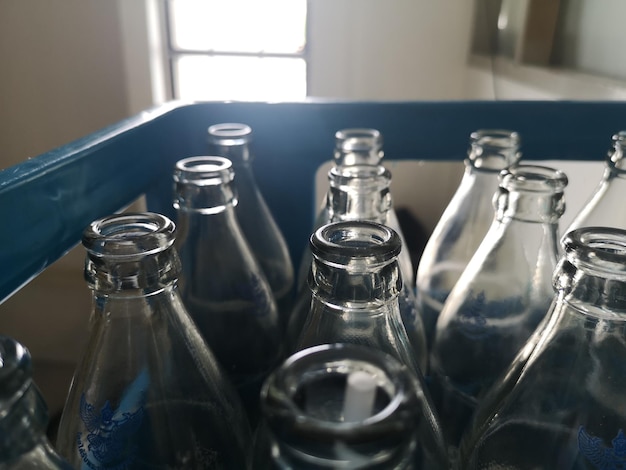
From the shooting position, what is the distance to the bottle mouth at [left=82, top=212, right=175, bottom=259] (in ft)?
0.79

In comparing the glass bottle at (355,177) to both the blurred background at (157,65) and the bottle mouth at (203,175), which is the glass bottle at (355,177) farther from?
the blurred background at (157,65)

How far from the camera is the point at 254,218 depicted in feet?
1.58

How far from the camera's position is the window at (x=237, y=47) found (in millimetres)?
1610

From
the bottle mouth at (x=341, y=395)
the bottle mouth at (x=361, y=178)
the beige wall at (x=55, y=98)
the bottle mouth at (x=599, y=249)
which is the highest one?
the bottle mouth at (x=341, y=395)

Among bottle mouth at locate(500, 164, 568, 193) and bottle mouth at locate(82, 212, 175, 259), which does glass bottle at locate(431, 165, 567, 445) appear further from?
bottle mouth at locate(82, 212, 175, 259)

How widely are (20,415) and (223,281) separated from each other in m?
0.21

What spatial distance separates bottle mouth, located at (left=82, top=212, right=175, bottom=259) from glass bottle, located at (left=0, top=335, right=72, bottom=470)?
6 cm

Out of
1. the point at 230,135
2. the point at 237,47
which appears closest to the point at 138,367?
the point at 230,135

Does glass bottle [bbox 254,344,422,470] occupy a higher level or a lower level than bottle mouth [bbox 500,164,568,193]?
higher

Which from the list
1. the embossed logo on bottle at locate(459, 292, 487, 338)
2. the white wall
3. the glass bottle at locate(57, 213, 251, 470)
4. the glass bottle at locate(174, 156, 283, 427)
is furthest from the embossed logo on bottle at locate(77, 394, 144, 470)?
the white wall

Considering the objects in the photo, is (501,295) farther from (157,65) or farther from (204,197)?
(157,65)

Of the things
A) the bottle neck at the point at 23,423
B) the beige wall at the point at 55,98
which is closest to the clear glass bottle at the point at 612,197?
the bottle neck at the point at 23,423

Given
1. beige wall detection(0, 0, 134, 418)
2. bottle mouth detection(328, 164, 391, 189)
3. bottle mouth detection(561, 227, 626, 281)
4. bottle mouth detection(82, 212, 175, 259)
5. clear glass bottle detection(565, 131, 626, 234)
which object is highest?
bottle mouth detection(561, 227, 626, 281)

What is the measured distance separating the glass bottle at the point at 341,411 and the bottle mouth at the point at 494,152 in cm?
30
